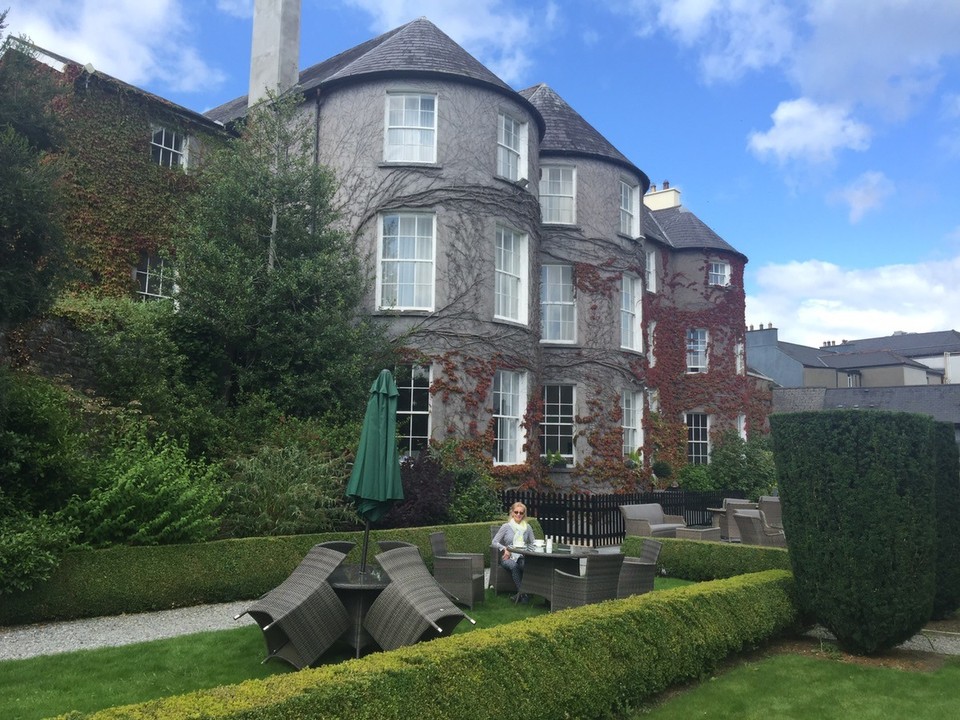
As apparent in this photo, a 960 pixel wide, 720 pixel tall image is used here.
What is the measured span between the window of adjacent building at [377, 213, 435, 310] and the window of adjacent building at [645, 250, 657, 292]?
1291 centimetres

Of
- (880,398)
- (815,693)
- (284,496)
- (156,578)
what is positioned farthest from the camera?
(880,398)

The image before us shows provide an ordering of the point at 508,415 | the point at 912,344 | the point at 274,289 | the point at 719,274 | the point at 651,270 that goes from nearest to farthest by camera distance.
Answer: the point at 274,289 < the point at 508,415 < the point at 651,270 < the point at 719,274 < the point at 912,344

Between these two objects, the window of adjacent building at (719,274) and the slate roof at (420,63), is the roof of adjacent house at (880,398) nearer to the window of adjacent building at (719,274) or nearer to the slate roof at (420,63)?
the window of adjacent building at (719,274)

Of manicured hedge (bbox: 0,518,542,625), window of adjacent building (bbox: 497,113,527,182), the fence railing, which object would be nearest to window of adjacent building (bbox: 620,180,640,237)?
window of adjacent building (bbox: 497,113,527,182)

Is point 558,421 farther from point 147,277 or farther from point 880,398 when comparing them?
point 880,398

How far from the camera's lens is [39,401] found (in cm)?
967

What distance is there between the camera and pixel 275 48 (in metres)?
21.0

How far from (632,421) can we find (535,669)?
18.5 metres

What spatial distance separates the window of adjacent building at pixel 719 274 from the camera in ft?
102

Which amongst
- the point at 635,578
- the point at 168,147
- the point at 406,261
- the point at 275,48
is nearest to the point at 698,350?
the point at 406,261

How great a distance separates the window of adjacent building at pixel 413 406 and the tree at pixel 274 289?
2.45ft

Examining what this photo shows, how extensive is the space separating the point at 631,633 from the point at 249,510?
6287mm

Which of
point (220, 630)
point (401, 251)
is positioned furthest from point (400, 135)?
point (220, 630)

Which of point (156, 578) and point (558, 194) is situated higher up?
point (558, 194)
